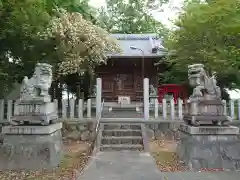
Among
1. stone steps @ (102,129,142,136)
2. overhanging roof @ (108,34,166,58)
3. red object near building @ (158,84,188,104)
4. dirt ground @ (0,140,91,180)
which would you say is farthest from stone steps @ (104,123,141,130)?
overhanging roof @ (108,34,166,58)

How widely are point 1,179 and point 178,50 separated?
9.46 m

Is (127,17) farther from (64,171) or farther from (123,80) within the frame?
(64,171)

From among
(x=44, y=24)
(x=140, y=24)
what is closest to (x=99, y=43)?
(x=44, y=24)

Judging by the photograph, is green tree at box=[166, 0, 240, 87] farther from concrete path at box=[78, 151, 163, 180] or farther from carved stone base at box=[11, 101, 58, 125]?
carved stone base at box=[11, 101, 58, 125]

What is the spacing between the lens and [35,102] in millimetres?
7695

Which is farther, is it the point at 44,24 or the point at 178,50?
the point at 178,50

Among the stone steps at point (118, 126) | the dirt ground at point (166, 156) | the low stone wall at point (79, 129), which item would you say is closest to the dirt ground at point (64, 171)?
the stone steps at point (118, 126)

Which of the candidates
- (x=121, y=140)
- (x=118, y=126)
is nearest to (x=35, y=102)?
(x=121, y=140)

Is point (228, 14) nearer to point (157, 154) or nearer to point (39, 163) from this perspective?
point (157, 154)

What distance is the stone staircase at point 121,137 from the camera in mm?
9586

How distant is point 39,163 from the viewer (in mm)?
7559

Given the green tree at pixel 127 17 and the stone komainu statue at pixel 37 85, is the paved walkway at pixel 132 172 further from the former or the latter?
the green tree at pixel 127 17

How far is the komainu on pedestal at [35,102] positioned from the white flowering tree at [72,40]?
362 cm

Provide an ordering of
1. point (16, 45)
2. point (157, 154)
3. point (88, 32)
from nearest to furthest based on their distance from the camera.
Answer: point (157, 154)
point (16, 45)
point (88, 32)
